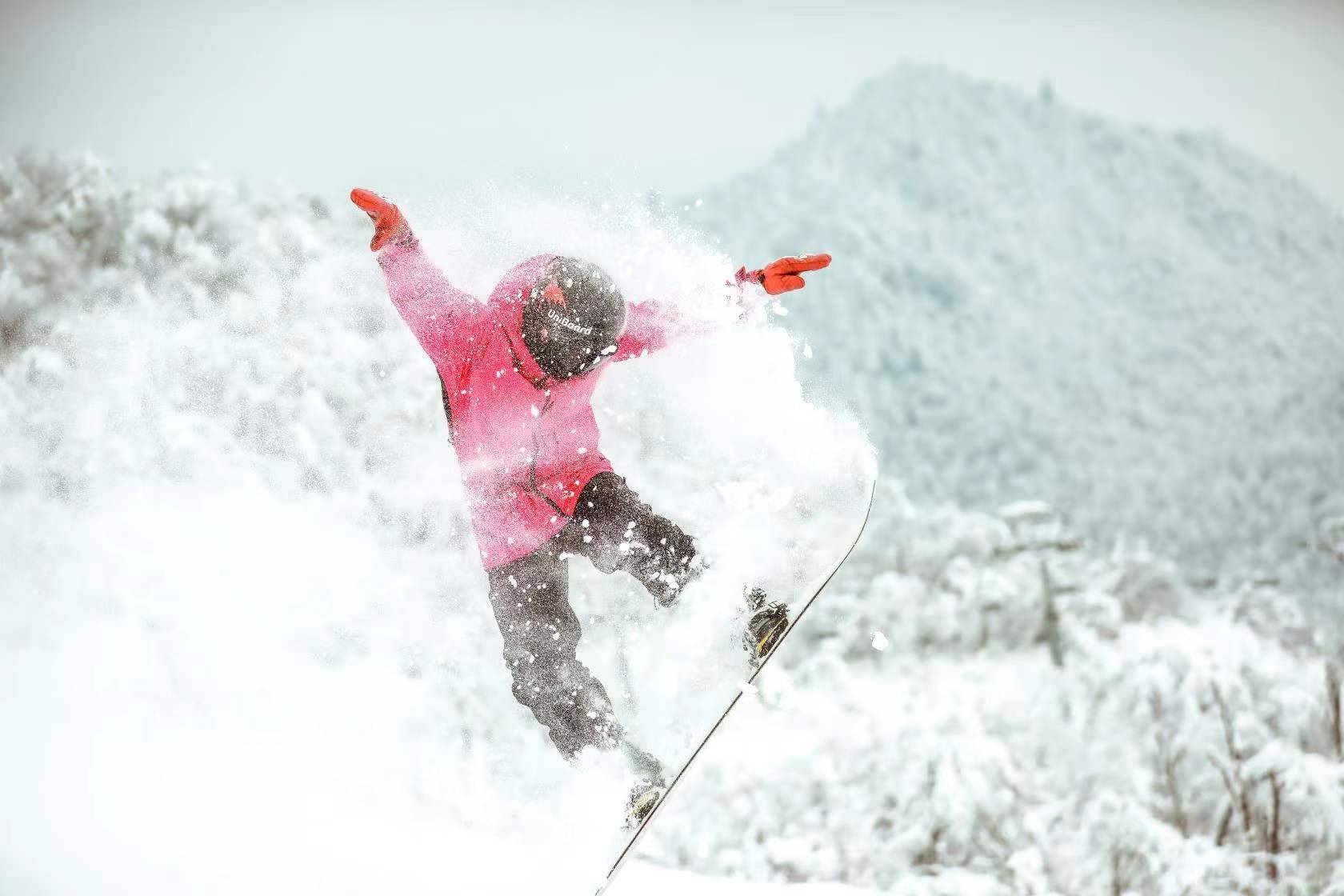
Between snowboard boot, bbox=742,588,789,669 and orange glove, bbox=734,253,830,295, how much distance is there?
739mm

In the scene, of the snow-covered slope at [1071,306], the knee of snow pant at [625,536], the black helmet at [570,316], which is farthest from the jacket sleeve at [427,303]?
the snow-covered slope at [1071,306]

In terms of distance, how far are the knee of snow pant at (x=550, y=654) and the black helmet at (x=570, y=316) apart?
0.45m

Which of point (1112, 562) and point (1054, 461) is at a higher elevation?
point (1112, 562)

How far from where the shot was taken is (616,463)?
6.97 ft

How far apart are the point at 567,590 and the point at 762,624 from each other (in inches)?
19.1

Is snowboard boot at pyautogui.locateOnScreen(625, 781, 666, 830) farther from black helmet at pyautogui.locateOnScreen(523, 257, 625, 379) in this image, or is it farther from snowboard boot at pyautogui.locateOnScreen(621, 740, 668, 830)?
black helmet at pyautogui.locateOnScreen(523, 257, 625, 379)

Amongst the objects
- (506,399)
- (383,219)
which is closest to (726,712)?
(506,399)

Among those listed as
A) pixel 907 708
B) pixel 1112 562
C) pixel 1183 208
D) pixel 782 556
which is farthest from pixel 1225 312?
pixel 782 556

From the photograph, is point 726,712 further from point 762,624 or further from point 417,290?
point 417,290

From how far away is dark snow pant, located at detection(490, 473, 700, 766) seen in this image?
76.3 inches

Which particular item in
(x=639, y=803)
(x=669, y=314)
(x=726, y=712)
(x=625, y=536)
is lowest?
(x=639, y=803)

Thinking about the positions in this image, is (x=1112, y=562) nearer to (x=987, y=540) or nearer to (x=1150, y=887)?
(x=987, y=540)

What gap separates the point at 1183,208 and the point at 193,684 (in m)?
24.6

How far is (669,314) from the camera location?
1976 millimetres
